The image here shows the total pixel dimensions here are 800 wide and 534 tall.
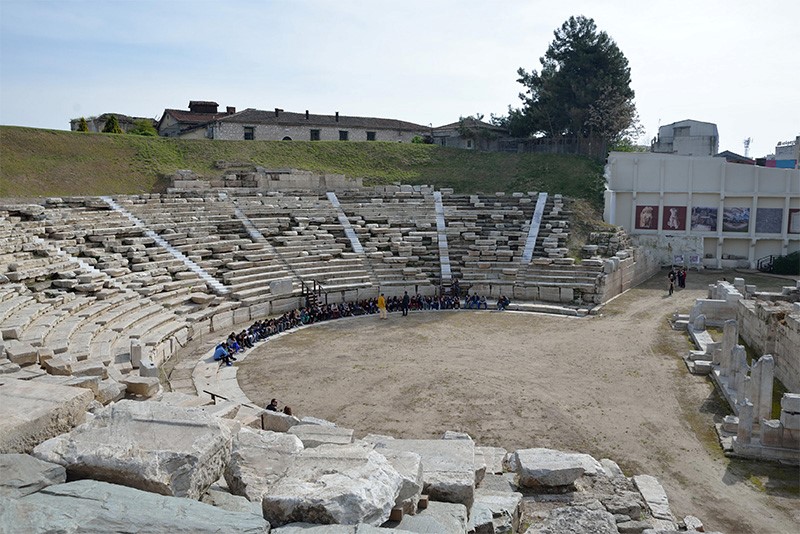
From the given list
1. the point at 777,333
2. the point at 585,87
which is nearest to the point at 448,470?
the point at 777,333

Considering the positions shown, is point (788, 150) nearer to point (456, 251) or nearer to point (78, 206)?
point (456, 251)

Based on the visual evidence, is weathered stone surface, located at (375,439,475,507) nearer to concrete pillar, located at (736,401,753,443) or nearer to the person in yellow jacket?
concrete pillar, located at (736,401,753,443)

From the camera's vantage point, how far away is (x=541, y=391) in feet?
51.6

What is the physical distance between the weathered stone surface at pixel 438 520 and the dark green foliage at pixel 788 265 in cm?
3149

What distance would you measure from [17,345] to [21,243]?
9597mm

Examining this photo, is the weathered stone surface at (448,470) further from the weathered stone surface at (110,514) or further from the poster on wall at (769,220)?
the poster on wall at (769,220)

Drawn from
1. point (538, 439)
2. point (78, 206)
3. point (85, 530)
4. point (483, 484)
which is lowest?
point (538, 439)

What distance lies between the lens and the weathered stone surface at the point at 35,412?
5.58 metres

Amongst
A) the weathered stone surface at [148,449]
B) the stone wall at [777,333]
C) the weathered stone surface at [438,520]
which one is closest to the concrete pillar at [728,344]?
the stone wall at [777,333]

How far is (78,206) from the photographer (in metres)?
26.6

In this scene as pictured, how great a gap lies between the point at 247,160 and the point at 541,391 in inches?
1068

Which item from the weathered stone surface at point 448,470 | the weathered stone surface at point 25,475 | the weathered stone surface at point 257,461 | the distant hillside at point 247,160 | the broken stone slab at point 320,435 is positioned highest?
the distant hillside at point 247,160

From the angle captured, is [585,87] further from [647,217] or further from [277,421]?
[277,421]

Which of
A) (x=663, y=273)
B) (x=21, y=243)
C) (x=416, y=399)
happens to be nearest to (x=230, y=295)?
(x=21, y=243)
